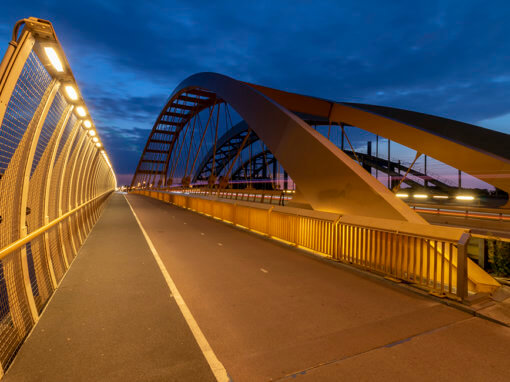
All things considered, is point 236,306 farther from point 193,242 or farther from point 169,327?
point 193,242

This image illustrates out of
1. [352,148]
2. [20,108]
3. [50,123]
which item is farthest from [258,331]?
[352,148]

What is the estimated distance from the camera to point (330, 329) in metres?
3.56

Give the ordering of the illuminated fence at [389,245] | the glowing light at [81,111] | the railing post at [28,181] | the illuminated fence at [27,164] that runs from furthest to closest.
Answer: the glowing light at [81,111] → the illuminated fence at [389,245] → the railing post at [28,181] → the illuminated fence at [27,164]

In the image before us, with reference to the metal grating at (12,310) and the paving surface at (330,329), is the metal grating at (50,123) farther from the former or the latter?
the paving surface at (330,329)

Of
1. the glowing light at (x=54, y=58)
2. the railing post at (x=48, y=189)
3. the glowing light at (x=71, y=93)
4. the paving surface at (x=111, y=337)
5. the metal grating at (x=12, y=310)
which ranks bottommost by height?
the paving surface at (x=111, y=337)

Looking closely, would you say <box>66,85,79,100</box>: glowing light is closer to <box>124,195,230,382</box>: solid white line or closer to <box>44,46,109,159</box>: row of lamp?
<box>44,46,109,159</box>: row of lamp

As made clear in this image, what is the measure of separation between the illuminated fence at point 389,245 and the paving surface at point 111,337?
371cm

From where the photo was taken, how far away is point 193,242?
9.34 metres

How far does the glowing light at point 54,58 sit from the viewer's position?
363 centimetres

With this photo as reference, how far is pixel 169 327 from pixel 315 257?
4353 millimetres

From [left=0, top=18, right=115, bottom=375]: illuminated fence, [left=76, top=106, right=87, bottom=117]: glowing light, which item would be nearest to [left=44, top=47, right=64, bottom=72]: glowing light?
[left=0, top=18, right=115, bottom=375]: illuminated fence

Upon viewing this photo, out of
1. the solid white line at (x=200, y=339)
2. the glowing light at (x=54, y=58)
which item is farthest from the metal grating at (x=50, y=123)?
the solid white line at (x=200, y=339)

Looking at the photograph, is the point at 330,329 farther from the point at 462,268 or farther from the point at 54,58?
the point at 54,58

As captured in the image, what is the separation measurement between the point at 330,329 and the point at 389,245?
2.55m
